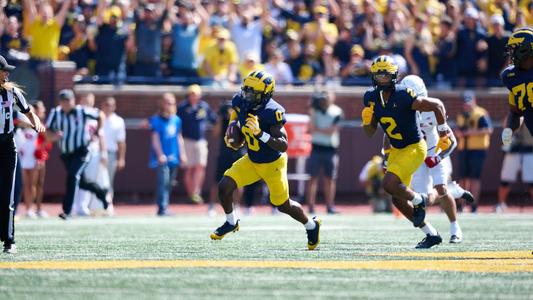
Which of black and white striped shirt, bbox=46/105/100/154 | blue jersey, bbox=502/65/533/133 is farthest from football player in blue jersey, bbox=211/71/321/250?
black and white striped shirt, bbox=46/105/100/154

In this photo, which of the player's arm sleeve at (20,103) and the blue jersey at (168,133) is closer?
the player's arm sleeve at (20,103)

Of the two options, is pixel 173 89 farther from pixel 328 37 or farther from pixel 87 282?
pixel 87 282

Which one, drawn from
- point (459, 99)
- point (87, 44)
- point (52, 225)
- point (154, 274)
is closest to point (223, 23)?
point (87, 44)

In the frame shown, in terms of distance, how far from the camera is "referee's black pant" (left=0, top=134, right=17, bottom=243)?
9.79 m

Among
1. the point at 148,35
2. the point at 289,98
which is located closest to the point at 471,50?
the point at 289,98

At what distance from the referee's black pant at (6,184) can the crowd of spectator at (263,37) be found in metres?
8.79

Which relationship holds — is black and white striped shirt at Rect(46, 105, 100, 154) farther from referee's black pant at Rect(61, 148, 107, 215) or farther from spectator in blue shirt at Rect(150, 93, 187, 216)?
spectator in blue shirt at Rect(150, 93, 187, 216)

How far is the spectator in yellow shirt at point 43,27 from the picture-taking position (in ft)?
60.3

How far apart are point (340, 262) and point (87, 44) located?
37.0 feet

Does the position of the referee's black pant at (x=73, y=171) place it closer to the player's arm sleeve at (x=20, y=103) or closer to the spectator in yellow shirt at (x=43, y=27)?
the spectator in yellow shirt at (x=43, y=27)

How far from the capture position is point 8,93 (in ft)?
32.5

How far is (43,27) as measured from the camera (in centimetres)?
1839

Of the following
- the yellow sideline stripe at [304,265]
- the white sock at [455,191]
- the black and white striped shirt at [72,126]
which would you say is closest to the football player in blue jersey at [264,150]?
the yellow sideline stripe at [304,265]

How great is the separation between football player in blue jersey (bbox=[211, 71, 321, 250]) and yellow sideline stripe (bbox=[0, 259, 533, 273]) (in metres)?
1.39
